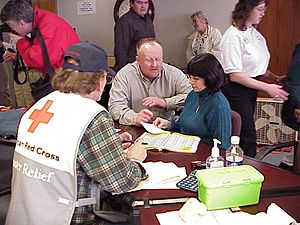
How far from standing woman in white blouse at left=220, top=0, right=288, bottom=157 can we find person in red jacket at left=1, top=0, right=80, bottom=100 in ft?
3.38

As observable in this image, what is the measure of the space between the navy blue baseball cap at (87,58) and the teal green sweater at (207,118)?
702mm

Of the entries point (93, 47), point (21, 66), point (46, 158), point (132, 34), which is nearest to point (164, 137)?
point (93, 47)

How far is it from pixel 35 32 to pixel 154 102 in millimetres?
858

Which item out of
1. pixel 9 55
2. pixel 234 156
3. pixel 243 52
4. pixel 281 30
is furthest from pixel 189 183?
pixel 281 30

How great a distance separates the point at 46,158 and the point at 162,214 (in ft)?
1.48

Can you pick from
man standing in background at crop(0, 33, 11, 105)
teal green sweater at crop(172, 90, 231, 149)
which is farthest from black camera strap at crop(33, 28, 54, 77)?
man standing in background at crop(0, 33, 11, 105)

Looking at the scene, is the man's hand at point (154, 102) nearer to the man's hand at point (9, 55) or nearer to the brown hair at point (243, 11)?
the brown hair at point (243, 11)

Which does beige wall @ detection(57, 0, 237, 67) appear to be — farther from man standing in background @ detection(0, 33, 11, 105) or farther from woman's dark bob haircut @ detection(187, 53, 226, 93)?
woman's dark bob haircut @ detection(187, 53, 226, 93)

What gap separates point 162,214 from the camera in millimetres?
1418

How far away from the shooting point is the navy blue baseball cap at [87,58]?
→ 5.38ft

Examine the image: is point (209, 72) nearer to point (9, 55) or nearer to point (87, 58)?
point (87, 58)

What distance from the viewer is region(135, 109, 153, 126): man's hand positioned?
245 cm

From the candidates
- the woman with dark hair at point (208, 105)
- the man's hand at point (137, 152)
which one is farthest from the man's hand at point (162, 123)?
the man's hand at point (137, 152)

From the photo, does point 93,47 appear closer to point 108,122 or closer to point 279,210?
point 108,122
